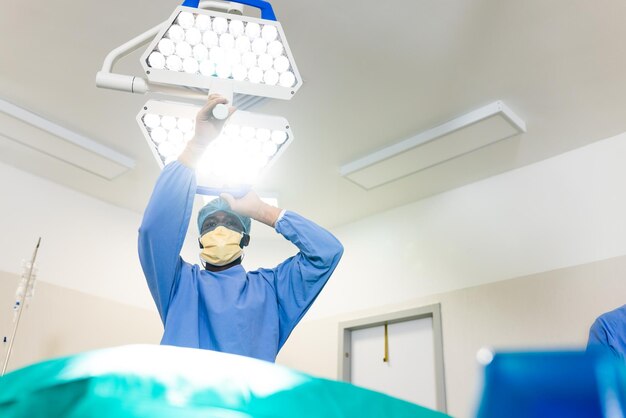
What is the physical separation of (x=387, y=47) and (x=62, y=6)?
1.46 meters

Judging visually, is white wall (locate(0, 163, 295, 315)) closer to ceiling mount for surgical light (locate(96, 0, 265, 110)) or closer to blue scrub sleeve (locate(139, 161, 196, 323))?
ceiling mount for surgical light (locate(96, 0, 265, 110))

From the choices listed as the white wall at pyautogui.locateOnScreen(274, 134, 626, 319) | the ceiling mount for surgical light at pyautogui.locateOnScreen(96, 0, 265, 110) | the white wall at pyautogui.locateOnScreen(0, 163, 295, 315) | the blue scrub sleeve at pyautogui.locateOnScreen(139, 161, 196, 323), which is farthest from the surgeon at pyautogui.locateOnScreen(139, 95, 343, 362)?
the white wall at pyautogui.locateOnScreen(0, 163, 295, 315)

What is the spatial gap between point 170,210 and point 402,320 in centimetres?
242

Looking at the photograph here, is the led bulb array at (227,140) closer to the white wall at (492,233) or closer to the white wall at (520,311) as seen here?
the white wall at (520,311)

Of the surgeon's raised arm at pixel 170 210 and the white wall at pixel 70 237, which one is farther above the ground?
the white wall at pixel 70 237

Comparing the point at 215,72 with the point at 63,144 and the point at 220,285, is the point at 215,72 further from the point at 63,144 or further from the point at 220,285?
the point at 63,144

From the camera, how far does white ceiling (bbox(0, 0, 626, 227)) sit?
99.4 inches

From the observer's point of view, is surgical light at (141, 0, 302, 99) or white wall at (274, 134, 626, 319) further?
white wall at (274, 134, 626, 319)

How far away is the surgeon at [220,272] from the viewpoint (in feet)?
4.98

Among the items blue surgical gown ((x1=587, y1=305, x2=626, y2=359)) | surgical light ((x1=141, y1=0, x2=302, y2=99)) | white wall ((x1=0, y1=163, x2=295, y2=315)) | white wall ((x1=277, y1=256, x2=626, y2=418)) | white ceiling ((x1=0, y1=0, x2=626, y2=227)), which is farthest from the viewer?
white wall ((x1=0, y1=163, x2=295, y2=315))

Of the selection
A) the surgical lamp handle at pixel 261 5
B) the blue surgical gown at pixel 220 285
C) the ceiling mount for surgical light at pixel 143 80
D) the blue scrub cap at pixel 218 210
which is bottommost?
the blue surgical gown at pixel 220 285

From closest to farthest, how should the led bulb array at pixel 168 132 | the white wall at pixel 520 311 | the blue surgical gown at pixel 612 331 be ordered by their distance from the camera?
1. the led bulb array at pixel 168 132
2. the blue surgical gown at pixel 612 331
3. the white wall at pixel 520 311

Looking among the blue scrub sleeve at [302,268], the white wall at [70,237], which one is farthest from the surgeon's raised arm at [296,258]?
the white wall at [70,237]

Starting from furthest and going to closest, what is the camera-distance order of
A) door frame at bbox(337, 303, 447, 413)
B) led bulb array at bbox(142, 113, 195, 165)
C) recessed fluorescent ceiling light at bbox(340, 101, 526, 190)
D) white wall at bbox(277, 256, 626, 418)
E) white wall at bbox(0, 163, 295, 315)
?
white wall at bbox(0, 163, 295, 315)
door frame at bbox(337, 303, 447, 413)
recessed fluorescent ceiling light at bbox(340, 101, 526, 190)
white wall at bbox(277, 256, 626, 418)
led bulb array at bbox(142, 113, 195, 165)
